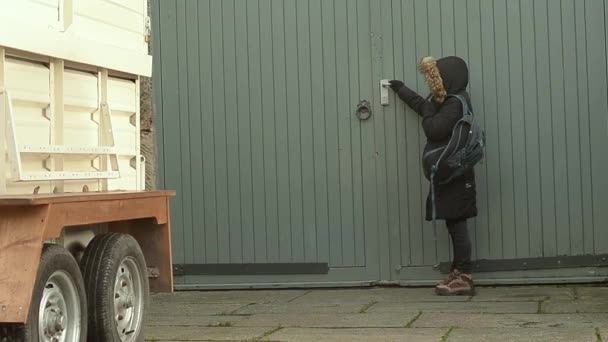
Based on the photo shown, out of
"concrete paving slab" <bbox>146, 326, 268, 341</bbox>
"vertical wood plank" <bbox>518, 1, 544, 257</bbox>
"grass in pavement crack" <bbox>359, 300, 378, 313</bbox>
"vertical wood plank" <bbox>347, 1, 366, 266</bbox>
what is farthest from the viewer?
"vertical wood plank" <bbox>347, 1, 366, 266</bbox>

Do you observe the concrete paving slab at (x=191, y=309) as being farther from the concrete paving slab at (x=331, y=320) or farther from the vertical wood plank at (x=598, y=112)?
Answer: the vertical wood plank at (x=598, y=112)

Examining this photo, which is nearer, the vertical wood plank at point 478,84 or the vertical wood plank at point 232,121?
the vertical wood plank at point 478,84

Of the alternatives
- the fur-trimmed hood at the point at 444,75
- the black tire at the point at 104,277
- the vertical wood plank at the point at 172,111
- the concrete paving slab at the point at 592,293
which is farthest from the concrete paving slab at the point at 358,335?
the vertical wood plank at the point at 172,111

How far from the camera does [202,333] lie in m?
6.29

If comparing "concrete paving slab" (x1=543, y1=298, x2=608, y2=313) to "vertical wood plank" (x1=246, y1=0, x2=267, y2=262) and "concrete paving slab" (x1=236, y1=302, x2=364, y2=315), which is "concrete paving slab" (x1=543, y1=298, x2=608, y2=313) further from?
"vertical wood plank" (x1=246, y1=0, x2=267, y2=262)

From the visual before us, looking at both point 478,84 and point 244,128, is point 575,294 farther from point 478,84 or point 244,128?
point 244,128

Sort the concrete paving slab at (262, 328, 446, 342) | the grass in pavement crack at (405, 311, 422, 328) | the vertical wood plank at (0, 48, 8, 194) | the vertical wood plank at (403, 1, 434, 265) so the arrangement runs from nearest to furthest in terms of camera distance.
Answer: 1. the vertical wood plank at (0, 48, 8, 194)
2. the concrete paving slab at (262, 328, 446, 342)
3. the grass in pavement crack at (405, 311, 422, 328)
4. the vertical wood plank at (403, 1, 434, 265)

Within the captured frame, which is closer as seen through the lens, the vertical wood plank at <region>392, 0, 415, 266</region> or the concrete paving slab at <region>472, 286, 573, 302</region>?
the concrete paving slab at <region>472, 286, 573, 302</region>

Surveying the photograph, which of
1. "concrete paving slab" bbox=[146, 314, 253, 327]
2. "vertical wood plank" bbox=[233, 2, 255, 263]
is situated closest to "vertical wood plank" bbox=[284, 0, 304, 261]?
"vertical wood plank" bbox=[233, 2, 255, 263]

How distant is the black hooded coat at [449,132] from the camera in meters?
7.50

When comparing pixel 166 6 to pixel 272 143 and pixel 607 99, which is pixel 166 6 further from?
pixel 607 99

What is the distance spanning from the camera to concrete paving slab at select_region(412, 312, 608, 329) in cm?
623

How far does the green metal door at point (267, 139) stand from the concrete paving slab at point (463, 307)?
982 millimetres

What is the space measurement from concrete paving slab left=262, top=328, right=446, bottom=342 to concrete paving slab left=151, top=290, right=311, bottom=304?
1513 mm
